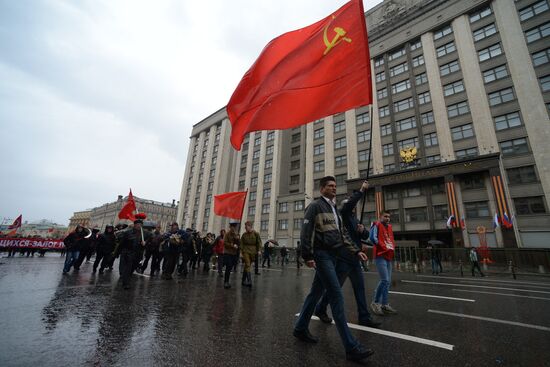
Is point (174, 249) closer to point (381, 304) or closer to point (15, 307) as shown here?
point (15, 307)

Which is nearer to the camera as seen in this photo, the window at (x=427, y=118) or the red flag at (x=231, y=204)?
the red flag at (x=231, y=204)

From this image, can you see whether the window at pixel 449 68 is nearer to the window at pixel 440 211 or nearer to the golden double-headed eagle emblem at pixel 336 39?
the window at pixel 440 211

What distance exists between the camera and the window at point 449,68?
3246 cm

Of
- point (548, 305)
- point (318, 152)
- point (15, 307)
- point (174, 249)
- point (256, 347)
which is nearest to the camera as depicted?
point (256, 347)

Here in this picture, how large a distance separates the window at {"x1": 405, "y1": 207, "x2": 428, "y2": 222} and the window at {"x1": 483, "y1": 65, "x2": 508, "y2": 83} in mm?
16980

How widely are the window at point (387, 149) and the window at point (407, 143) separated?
42.7 inches

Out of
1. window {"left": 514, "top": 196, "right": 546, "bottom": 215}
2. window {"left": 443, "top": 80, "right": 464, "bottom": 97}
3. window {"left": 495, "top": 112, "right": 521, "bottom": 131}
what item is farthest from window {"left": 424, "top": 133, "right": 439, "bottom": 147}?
window {"left": 514, "top": 196, "right": 546, "bottom": 215}

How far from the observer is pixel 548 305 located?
227 inches

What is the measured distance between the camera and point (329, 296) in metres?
3.01

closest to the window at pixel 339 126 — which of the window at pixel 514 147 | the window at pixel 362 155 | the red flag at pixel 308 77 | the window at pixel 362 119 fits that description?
the window at pixel 362 119

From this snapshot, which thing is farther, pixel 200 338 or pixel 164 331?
pixel 164 331

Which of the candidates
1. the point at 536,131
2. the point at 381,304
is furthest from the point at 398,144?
the point at 381,304

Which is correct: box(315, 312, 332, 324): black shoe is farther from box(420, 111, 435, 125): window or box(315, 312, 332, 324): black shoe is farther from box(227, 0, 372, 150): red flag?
box(420, 111, 435, 125): window

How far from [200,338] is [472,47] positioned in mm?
42821
